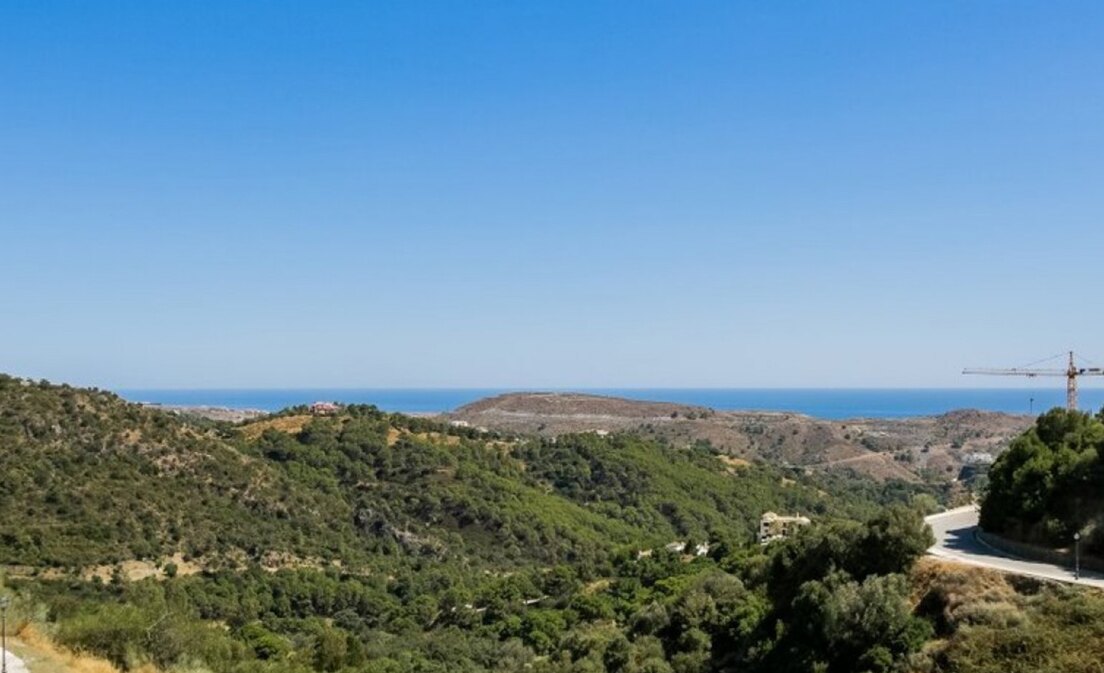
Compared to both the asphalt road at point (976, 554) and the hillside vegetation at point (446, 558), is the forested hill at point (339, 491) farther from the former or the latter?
the asphalt road at point (976, 554)

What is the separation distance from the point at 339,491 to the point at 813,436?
119126 millimetres

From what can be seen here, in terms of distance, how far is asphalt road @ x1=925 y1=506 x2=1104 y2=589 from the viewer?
76.6 feet

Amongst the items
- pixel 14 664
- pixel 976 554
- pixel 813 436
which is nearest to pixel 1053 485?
pixel 976 554

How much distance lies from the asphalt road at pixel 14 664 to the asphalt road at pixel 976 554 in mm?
23028

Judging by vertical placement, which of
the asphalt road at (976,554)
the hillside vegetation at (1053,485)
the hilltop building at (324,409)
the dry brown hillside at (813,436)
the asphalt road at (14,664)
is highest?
the hillside vegetation at (1053,485)

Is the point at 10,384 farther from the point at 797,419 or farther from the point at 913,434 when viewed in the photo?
the point at 913,434

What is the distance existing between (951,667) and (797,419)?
16864 centimetres

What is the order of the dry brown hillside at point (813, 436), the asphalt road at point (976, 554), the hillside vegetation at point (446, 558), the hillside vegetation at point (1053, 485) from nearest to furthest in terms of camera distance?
1. the hillside vegetation at point (446, 558)
2. the asphalt road at point (976, 554)
3. the hillside vegetation at point (1053, 485)
4. the dry brown hillside at point (813, 436)

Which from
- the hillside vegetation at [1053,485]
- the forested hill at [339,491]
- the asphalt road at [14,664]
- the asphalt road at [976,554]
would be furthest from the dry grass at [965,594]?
the forested hill at [339,491]

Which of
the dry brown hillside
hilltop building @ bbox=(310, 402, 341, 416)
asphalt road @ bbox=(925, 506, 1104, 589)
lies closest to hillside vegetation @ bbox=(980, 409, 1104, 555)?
asphalt road @ bbox=(925, 506, 1104, 589)

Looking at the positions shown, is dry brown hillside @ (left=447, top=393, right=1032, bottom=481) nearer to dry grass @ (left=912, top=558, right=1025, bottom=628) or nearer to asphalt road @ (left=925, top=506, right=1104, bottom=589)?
asphalt road @ (left=925, top=506, right=1104, bottom=589)

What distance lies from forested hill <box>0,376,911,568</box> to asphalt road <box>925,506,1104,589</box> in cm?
2526

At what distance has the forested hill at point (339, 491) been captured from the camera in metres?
50.6

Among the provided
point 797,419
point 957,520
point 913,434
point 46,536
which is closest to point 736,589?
point 957,520
